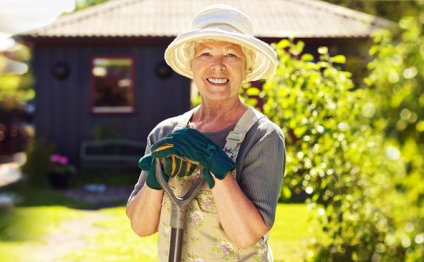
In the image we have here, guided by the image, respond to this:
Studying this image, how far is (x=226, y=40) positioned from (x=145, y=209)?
73 cm

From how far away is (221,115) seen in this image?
2549 mm

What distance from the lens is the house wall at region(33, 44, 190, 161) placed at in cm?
1396

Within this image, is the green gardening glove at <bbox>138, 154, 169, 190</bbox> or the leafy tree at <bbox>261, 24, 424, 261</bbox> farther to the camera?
the leafy tree at <bbox>261, 24, 424, 261</bbox>

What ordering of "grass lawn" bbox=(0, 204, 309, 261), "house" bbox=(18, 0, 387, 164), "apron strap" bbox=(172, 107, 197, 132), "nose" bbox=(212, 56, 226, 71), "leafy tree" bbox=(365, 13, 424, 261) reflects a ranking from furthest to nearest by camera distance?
"house" bbox=(18, 0, 387, 164) < "grass lawn" bbox=(0, 204, 309, 261) < "leafy tree" bbox=(365, 13, 424, 261) < "apron strap" bbox=(172, 107, 197, 132) < "nose" bbox=(212, 56, 226, 71)

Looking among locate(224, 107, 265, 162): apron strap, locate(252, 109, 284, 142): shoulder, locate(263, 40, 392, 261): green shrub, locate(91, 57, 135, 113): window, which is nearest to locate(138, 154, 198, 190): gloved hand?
locate(224, 107, 265, 162): apron strap

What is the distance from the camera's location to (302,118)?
5.30 meters

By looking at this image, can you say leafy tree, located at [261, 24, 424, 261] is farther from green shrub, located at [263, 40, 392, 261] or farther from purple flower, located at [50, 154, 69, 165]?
purple flower, located at [50, 154, 69, 165]

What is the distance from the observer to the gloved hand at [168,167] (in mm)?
2324

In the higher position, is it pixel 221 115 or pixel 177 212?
pixel 221 115

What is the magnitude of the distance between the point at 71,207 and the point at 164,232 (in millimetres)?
7900

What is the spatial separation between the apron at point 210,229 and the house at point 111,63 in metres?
11.3

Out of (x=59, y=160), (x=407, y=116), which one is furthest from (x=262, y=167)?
(x=59, y=160)

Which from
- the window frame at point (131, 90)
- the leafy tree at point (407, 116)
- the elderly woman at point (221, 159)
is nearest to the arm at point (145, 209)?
the elderly woman at point (221, 159)

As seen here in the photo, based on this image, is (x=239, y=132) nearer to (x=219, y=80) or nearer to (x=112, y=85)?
(x=219, y=80)
